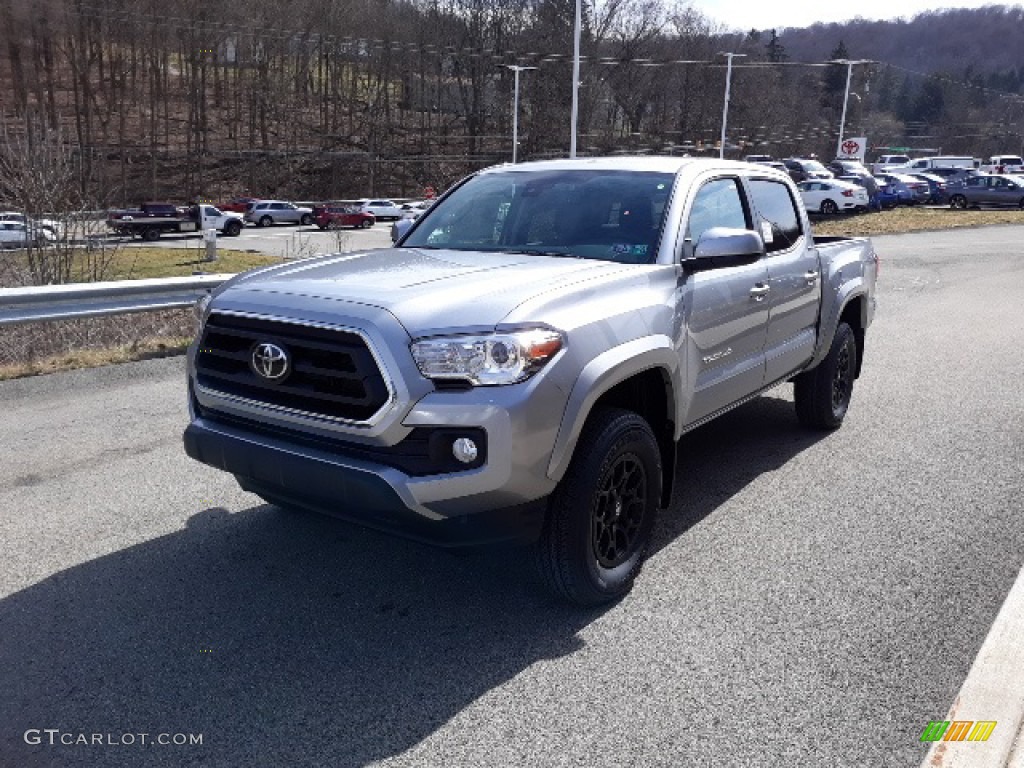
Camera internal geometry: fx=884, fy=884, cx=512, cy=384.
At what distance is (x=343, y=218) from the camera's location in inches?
1811

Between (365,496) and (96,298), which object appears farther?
(96,298)

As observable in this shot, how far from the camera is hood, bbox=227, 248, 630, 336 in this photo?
3.33 meters

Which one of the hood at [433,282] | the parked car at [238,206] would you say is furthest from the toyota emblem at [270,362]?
the parked car at [238,206]

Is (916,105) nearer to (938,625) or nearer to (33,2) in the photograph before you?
(33,2)

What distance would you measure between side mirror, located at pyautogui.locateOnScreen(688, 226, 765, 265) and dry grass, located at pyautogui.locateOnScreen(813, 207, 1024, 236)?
24.3m

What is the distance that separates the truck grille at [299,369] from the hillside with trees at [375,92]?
139 ft

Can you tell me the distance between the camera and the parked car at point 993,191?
125 feet

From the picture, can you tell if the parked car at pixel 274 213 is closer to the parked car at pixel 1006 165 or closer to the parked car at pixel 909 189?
the parked car at pixel 909 189

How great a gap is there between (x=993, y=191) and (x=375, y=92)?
53.0 metres

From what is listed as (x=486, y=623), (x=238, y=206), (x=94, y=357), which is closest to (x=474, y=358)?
(x=486, y=623)

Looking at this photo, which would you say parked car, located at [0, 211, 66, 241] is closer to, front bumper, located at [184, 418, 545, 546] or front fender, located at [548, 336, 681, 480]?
front bumper, located at [184, 418, 545, 546]

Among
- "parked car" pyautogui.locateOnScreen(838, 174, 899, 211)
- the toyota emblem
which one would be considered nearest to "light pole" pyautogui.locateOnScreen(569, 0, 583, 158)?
"parked car" pyautogui.locateOnScreen(838, 174, 899, 211)

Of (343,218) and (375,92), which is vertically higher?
(375,92)

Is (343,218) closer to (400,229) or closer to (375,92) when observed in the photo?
(375,92)
